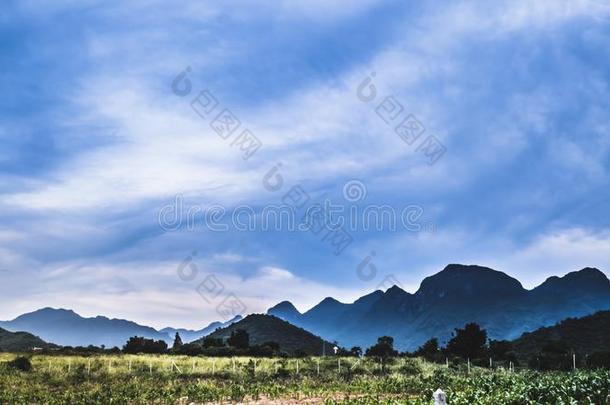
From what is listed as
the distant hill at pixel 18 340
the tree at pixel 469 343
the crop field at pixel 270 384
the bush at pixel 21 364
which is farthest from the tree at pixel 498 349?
the distant hill at pixel 18 340

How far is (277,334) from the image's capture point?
441 ft

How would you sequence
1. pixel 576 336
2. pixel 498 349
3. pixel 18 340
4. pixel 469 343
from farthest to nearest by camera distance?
1. pixel 18 340
2. pixel 576 336
3. pixel 469 343
4. pixel 498 349

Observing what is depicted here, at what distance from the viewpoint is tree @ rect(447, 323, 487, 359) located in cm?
7612

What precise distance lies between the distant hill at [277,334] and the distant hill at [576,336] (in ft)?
152

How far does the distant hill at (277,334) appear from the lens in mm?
126438

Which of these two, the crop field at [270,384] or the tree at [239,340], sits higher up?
the tree at [239,340]

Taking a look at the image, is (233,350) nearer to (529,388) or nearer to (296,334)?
(529,388)

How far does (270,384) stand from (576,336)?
242 ft

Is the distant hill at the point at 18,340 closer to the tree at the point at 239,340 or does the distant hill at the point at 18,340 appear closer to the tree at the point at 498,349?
the tree at the point at 239,340

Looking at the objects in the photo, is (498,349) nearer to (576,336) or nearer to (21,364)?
(576,336)

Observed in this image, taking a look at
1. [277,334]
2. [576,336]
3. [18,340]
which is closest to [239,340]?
[277,334]

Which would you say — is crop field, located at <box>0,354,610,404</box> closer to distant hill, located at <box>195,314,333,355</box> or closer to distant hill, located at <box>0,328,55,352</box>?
distant hill, located at <box>195,314,333,355</box>

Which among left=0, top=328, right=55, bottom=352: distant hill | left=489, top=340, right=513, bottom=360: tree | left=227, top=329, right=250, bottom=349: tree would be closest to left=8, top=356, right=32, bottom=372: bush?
left=227, top=329, right=250, bottom=349: tree

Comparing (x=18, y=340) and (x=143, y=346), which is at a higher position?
(x=143, y=346)
